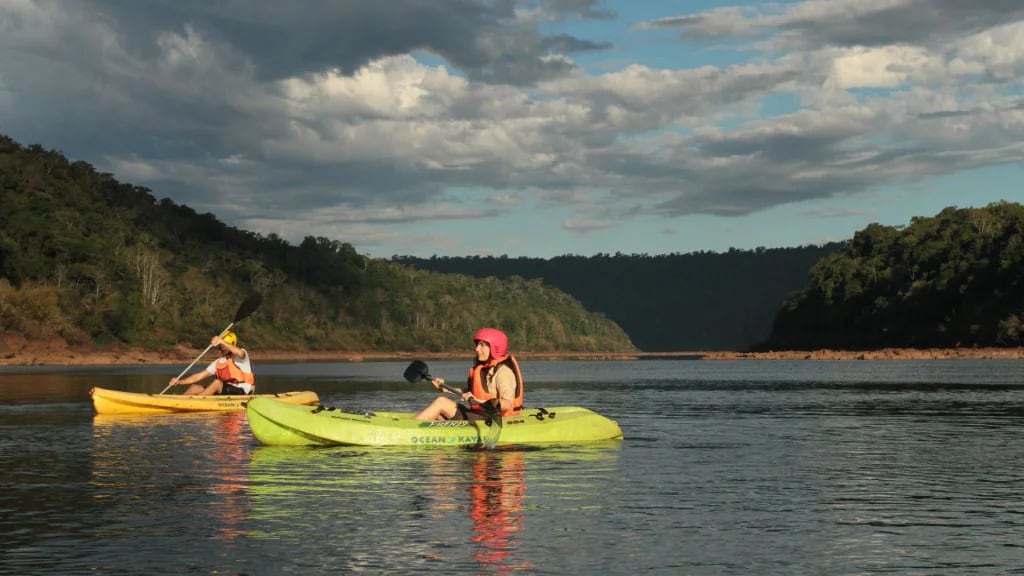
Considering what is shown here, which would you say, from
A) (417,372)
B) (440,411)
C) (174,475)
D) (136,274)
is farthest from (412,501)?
(136,274)

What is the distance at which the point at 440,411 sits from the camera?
23.5 metres

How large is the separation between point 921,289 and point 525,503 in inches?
5049

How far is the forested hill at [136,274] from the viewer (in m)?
117

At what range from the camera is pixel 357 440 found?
75.3 feet

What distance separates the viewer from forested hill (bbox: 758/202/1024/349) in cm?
12244

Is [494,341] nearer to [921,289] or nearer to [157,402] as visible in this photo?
[157,402]

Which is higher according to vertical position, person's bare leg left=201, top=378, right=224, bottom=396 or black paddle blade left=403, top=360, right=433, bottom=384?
black paddle blade left=403, top=360, right=433, bottom=384

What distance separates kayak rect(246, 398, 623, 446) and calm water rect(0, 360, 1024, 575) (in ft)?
1.10

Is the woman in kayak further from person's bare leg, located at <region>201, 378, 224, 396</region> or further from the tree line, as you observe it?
the tree line

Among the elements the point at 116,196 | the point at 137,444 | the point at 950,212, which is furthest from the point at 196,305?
the point at 137,444

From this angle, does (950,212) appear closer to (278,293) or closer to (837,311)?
(837,311)

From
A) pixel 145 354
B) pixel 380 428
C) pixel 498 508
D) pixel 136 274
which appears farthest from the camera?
pixel 136 274

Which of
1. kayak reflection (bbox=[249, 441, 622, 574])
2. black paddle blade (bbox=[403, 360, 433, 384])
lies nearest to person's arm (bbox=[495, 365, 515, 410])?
kayak reflection (bbox=[249, 441, 622, 574])

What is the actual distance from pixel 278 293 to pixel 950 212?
302ft
